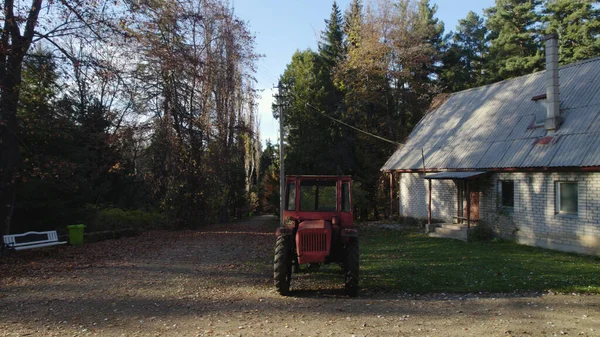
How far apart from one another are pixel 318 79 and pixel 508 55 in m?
14.6

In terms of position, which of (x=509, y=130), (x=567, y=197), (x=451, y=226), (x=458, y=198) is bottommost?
(x=451, y=226)

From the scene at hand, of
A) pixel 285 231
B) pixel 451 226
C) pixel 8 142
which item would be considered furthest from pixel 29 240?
pixel 451 226

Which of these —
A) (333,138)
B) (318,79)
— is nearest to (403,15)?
(318,79)

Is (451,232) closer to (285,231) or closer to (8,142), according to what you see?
(285,231)

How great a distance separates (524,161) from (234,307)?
12.2m

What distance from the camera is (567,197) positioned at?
13930 millimetres

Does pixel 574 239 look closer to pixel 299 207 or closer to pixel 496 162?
pixel 496 162

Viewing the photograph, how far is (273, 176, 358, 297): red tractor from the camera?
8.07m

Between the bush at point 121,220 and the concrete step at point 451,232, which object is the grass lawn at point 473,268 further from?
the bush at point 121,220

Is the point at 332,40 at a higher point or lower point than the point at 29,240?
higher

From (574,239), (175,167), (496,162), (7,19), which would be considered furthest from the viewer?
(175,167)

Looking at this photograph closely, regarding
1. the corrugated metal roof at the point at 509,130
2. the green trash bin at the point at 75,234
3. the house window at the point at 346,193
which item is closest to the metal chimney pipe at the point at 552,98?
the corrugated metal roof at the point at 509,130

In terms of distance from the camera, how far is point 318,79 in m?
33.2

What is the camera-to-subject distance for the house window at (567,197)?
1365 cm
